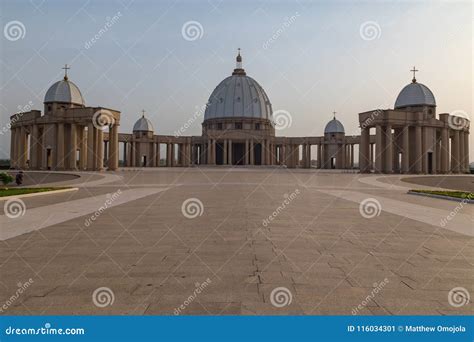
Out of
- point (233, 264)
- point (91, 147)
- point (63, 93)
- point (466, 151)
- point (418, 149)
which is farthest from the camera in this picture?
point (466, 151)

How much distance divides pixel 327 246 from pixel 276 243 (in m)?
1.04

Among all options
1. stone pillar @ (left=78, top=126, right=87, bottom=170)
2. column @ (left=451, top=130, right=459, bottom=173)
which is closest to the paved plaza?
stone pillar @ (left=78, top=126, right=87, bottom=170)

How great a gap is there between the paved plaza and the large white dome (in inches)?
3245

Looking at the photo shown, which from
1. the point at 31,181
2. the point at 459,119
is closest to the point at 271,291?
the point at 31,181

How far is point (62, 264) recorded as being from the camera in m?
6.26

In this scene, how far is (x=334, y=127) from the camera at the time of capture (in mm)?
88062

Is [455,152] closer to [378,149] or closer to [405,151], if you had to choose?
[405,151]

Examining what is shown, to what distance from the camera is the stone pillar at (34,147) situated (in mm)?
55844

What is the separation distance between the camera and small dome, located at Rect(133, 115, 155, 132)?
87.0 meters

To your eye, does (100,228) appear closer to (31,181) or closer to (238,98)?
(31,181)

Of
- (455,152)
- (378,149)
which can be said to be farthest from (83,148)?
(455,152)

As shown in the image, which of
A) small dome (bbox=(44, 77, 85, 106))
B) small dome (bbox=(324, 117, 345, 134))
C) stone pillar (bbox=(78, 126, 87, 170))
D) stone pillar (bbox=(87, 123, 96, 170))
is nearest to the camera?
stone pillar (bbox=(87, 123, 96, 170))

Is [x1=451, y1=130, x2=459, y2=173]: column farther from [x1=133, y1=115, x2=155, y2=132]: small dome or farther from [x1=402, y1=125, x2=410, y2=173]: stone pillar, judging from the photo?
[x1=133, y1=115, x2=155, y2=132]: small dome

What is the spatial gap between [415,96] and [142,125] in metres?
56.7
